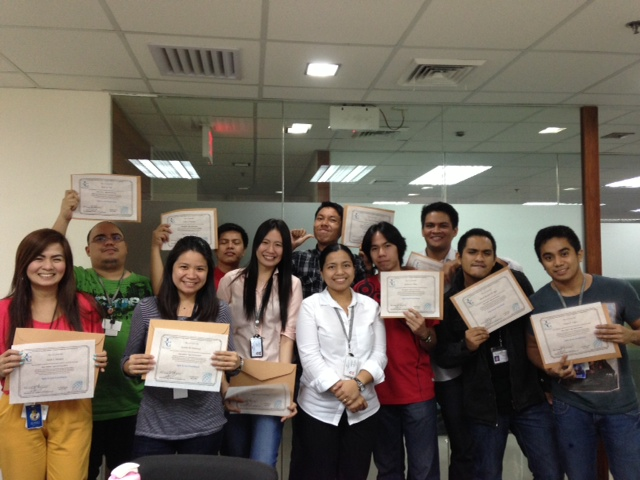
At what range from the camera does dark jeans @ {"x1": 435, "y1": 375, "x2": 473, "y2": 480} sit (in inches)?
93.2

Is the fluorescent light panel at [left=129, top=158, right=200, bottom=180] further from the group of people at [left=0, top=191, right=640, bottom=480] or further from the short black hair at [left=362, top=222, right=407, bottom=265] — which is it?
the short black hair at [left=362, top=222, right=407, bottom=265]

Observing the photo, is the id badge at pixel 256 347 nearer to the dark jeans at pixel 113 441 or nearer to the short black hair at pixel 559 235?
the dark jeans at pixel 113 441

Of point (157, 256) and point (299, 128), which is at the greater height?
point (299, 128)

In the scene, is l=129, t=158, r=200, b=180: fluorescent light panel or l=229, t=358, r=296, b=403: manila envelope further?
l=129, t=158, r=200, b=180: fluorescent light panel

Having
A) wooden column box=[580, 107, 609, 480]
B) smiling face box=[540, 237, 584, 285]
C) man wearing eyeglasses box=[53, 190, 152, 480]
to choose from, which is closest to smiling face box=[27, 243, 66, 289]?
man wearing eyeglasses box=[53, 190, 152, 480]

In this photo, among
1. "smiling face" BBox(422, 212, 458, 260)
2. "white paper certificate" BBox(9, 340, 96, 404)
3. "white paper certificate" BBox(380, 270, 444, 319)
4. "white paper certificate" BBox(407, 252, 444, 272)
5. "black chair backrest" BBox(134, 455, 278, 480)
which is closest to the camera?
"black chair backrest" BBox(134, 455, 278, 480)

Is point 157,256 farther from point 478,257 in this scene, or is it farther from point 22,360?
point 478,257

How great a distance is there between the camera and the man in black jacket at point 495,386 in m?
2.29

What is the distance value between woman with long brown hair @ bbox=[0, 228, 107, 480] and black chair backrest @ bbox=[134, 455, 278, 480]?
60 centimetres

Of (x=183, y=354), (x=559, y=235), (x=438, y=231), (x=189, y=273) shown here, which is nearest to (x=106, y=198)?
(x=189, y=273)

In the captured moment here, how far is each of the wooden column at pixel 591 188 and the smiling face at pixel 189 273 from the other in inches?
129

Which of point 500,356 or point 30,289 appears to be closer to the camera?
point 30,289

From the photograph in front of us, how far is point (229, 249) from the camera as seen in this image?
2852mm

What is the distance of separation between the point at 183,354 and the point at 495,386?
5.03 ft
